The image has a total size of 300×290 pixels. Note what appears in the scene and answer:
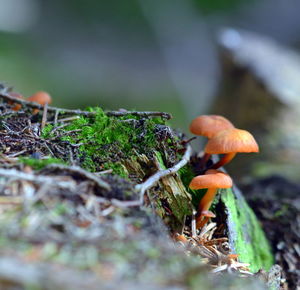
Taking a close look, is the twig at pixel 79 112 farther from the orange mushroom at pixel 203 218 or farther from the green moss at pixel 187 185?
the orange mushroom at pixel 203 218

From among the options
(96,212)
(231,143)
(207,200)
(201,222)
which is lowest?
(201,222)

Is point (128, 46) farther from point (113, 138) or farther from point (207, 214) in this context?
point (207, 214)

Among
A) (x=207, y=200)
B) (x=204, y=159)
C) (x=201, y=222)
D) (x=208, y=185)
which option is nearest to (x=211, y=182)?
(x=208, y=185)

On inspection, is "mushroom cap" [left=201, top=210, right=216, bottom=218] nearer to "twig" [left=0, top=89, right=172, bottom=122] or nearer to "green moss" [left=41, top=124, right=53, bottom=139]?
"twig" [left=0, top=89, right=172, bottom=122]

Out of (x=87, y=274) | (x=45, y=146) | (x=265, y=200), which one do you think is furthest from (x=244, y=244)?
(x=87, y=274)

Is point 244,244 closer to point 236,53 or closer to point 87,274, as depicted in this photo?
point 87,274

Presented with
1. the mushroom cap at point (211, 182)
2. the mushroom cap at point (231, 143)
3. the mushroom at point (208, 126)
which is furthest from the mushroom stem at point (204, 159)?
the mushroom cap at point (211, 182)

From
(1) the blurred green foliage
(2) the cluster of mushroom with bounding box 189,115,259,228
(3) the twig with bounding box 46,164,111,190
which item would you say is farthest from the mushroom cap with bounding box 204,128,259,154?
(1) the blurred green foliage
